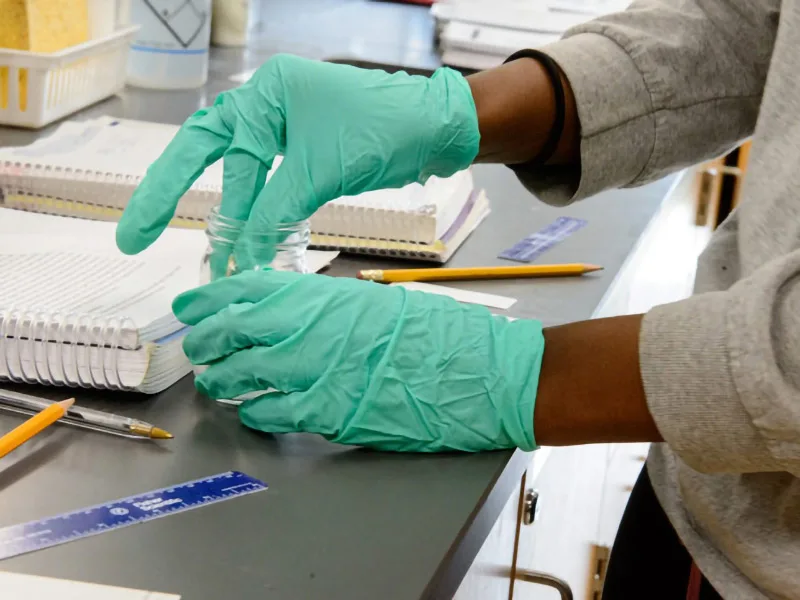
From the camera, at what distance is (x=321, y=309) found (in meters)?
0.73

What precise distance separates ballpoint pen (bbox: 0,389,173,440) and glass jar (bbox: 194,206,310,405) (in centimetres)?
11

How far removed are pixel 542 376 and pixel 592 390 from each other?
0.04 meters

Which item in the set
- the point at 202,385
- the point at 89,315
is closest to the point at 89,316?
the point at 89,315

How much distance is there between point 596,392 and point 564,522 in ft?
2.10

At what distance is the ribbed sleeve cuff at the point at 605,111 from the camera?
0.96m

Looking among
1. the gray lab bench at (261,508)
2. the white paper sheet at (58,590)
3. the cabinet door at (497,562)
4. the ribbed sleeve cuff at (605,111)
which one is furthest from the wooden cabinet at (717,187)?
the white paper sheet at (58,590)

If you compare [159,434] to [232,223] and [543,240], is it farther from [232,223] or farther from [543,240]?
[543,240]

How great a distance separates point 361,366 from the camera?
2.40 feet

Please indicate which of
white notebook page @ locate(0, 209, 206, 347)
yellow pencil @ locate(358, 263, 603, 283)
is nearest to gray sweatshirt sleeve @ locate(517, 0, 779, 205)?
yellow pencil @ locate(358, 263, 603, 283)

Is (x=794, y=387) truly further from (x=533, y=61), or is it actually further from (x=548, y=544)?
(x=548, y=544)

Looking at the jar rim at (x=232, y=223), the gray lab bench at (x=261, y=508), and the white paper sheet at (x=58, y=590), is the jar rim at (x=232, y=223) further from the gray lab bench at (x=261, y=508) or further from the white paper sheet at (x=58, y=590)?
the white paper sheet at (x=58, y=590)

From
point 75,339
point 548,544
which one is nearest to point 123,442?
point 75,339

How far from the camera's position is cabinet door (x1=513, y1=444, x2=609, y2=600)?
1.12m

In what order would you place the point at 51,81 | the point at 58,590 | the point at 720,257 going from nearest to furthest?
the point at 58,590 < the point at 720,257 < the point at 51,81
